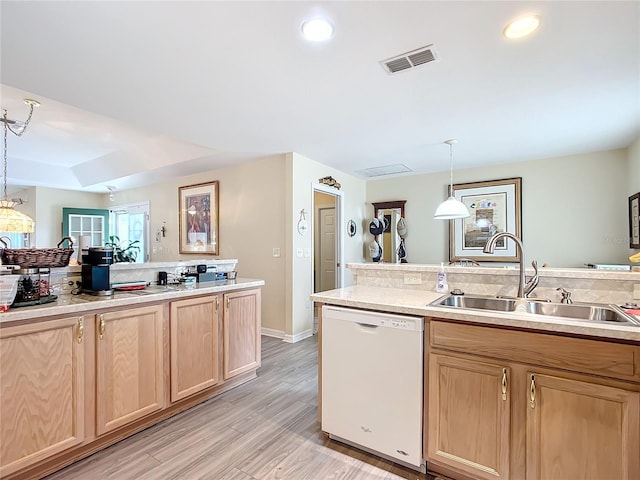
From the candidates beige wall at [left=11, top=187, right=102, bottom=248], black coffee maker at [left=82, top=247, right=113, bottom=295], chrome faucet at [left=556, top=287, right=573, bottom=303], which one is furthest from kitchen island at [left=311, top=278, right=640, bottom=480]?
beige wall at [left=11, top=187, right=102, bottom=248]

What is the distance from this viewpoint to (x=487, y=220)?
4.68 m

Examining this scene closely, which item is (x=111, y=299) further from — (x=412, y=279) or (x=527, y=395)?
(x=527, y=395)

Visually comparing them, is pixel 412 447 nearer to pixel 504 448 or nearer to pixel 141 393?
pixel 504 448

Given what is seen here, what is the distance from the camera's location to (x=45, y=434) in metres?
1.60

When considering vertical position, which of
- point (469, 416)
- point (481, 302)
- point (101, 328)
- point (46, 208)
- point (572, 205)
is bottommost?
point (469, 416)

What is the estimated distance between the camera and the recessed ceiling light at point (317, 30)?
5.41 ft

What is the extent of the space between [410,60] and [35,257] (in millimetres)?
2588

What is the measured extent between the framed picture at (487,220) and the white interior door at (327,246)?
221 centimetres

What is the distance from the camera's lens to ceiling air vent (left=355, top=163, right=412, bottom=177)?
4797 mm

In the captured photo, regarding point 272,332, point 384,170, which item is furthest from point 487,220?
point 272,332

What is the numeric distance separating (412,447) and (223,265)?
2.30 meters

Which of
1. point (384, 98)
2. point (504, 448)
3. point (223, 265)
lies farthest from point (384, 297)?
point (223, 265)

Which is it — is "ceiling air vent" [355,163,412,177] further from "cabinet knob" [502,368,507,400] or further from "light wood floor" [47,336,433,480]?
"cabinet knob" [502,368,507,400]

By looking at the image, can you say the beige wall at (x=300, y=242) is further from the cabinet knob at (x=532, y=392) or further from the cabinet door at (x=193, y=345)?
the cabinet knob at (x=532, y=392)
